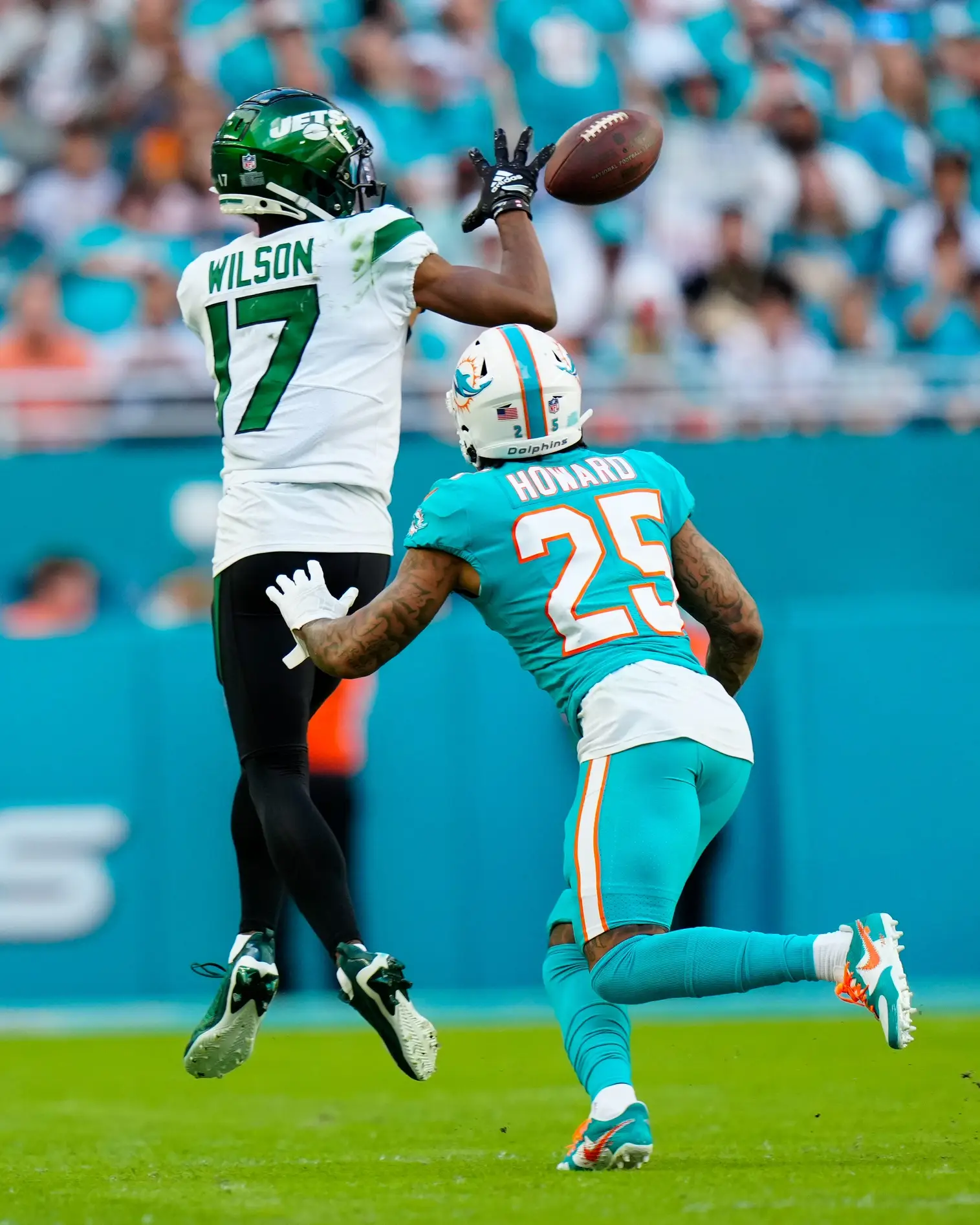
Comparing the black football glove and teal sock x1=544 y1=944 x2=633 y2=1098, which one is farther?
the black football glove

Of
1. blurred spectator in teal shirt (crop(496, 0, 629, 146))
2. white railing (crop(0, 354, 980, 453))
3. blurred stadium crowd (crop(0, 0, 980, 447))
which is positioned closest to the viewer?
white railing (crop(0, 354, 980, 453))

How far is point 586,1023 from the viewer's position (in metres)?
4.54

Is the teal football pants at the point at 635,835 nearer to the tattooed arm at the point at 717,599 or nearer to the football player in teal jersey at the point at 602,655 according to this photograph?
the football player in teal jersey at the point at 602,655

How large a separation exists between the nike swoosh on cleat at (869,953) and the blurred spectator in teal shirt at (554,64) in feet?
26.6

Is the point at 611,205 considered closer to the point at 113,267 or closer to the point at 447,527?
the point at 113,267

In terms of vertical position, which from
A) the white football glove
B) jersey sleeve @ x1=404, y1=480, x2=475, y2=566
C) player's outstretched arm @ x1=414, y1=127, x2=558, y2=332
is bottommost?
the white football glove

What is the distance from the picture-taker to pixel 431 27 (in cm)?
1213

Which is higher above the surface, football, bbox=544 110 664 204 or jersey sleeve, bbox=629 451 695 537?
football, bbox=544 110 664 204

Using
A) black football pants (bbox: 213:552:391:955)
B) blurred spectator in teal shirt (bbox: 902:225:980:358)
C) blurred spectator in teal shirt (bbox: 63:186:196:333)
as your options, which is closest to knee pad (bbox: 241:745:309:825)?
black football pants (bbox: 213:552:391:955)

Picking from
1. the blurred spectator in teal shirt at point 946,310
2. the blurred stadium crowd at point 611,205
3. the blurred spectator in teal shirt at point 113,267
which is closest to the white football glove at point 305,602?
the blurred stadium crowd at point 611,205

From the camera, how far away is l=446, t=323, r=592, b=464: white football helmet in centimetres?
460

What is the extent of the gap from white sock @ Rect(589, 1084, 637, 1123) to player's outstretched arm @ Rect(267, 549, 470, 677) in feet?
3.39

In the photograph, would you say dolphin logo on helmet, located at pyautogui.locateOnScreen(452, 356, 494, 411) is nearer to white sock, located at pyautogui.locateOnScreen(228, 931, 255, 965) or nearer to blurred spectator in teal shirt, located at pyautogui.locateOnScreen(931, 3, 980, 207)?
white sock, located at pyautogui.locateOnScreen(228, 931, 255, 965)

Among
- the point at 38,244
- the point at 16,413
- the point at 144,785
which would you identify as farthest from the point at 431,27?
the point at 144,785
